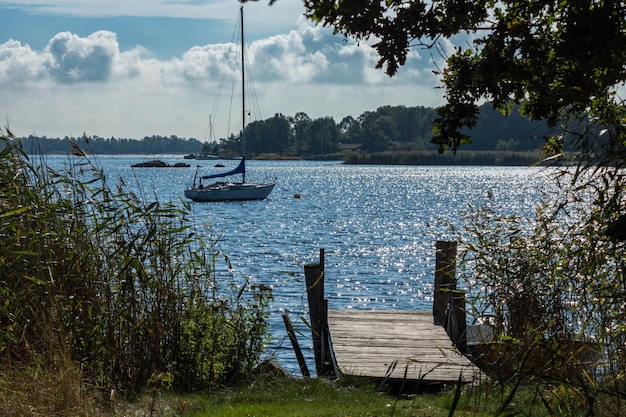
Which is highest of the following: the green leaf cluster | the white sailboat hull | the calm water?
the green leaf cluster

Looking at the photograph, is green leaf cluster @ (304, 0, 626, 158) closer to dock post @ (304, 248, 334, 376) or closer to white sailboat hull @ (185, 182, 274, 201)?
dock post @ (304, 248, 334, 376)

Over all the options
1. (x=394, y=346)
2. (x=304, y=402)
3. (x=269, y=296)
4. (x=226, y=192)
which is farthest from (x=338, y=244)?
(x=304, y=402)

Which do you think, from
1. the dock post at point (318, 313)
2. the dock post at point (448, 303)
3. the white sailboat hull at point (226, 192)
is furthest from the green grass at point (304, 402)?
the white sailboat hull at point (226, 192)

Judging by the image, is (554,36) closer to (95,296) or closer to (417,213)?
(95,296)

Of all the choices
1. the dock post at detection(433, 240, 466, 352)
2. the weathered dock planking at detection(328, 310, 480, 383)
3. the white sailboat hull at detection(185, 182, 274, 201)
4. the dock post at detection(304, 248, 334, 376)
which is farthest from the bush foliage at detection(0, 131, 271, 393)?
the white sailboat hull at detection(185, 182, 274, 201)

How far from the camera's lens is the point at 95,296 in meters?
8.08

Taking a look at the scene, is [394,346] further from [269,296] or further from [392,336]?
[269,296]

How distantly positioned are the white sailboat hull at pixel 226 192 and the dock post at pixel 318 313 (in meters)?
49.6

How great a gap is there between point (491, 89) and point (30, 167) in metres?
5.22

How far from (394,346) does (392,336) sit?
19.8 inches

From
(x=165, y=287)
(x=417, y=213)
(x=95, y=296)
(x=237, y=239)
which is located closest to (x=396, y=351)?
(x=165, y=287)

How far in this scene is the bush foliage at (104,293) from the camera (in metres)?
7.59

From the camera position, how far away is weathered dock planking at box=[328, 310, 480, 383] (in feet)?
29.0

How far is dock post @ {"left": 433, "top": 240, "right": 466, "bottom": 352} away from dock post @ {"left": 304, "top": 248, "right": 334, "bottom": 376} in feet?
5.43
